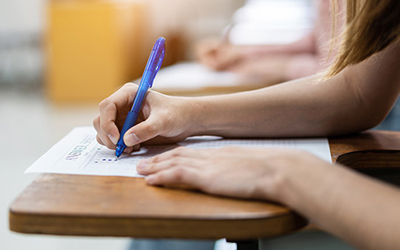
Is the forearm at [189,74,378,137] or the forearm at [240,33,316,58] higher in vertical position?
the forearm at [189,74,378,137]

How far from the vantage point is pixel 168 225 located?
480mm

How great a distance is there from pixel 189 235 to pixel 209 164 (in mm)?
112

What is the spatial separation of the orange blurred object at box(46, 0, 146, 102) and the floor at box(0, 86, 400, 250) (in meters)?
0.21

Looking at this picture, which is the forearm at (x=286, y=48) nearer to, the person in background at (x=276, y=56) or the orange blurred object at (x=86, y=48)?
Result: the person in background at (x=276, y=56)

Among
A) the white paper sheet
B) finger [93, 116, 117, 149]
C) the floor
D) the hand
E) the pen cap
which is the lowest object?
the floor

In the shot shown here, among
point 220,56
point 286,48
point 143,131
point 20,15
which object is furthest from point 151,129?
point 20,15

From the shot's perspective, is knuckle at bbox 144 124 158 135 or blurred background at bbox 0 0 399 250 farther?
blurred background at bbox 0 0 399 250

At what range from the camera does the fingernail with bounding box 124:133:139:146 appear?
0.69m

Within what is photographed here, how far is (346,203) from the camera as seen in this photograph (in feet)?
1.57

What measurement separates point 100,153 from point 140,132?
75mm

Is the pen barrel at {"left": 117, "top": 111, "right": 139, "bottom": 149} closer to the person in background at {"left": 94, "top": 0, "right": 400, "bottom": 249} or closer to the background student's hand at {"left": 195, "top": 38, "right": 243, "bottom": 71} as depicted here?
the person in background at {"left": 94, "top": 0, "right": 400, "bottom": 249}

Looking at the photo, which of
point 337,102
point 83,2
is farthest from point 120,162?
point 83,2

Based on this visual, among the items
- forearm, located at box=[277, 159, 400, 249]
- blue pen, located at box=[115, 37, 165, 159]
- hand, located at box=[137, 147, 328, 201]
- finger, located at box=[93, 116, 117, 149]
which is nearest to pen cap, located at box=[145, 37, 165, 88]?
blue pen, located at box=[115, 37, 165, 159]

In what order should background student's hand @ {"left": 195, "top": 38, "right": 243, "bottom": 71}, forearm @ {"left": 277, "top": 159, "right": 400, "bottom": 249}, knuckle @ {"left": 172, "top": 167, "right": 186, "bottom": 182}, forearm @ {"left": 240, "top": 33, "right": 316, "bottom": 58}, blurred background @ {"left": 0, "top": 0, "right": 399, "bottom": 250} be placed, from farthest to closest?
blurred background @ {"left": 0, "top": 0, "right": 399, "bottom": 250} < forearm @ {"left": 240, "top": 33, "right": 316, "bottom": 58} < background student's hand @ {"left": 195, "top": 38, "right": 243, "bottom": 71} < knuckle @ {"left": 172, "top": 167, "right": 186, "bottom": 182} < forearm @ {"left": 277, "top": 159, "right": 400, "bottom": 249}
